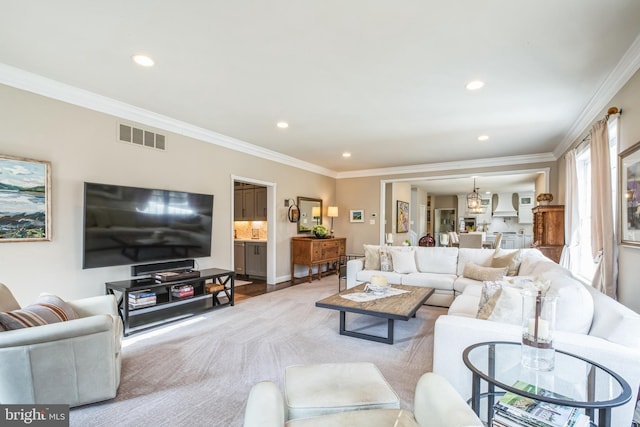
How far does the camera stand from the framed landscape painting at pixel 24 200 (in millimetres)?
2775

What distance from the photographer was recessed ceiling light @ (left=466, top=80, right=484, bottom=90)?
116 inches

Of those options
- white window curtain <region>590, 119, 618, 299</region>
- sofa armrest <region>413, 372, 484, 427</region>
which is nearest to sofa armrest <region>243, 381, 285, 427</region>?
sofa armrest <region>413, 372, 484, 427</region>

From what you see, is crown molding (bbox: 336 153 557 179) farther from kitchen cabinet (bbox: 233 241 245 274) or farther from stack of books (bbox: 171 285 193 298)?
stack of books (bbox: 171 285 193 298)

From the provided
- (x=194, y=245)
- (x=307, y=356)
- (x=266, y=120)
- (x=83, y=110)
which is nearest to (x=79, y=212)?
(x=83, y=110)

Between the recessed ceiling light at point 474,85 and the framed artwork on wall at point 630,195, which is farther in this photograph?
the recessed ceiling light at point 474,85

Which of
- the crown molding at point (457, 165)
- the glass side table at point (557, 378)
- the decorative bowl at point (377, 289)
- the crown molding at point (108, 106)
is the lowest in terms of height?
the decorative bowl at point (377, 289)

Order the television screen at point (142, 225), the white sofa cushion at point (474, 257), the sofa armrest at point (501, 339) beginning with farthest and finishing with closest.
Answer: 1. the white sofa cushion at point (474, 257)
2. the television screen at point (142, 225)
3. the sofa armrest at point (501, 339)

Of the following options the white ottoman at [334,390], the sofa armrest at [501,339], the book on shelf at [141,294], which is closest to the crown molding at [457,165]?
the sofa armrest at [501,339]

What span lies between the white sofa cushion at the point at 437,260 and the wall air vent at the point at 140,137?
418 centimetres

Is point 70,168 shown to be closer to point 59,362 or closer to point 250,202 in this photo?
point 59,362

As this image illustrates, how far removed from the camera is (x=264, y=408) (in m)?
1.16

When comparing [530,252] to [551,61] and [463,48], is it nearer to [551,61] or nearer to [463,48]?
[551,61]

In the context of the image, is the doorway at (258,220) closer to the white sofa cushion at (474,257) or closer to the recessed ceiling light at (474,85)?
the white sofa cushion at (474,257)

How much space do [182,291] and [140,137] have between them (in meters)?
2.00
